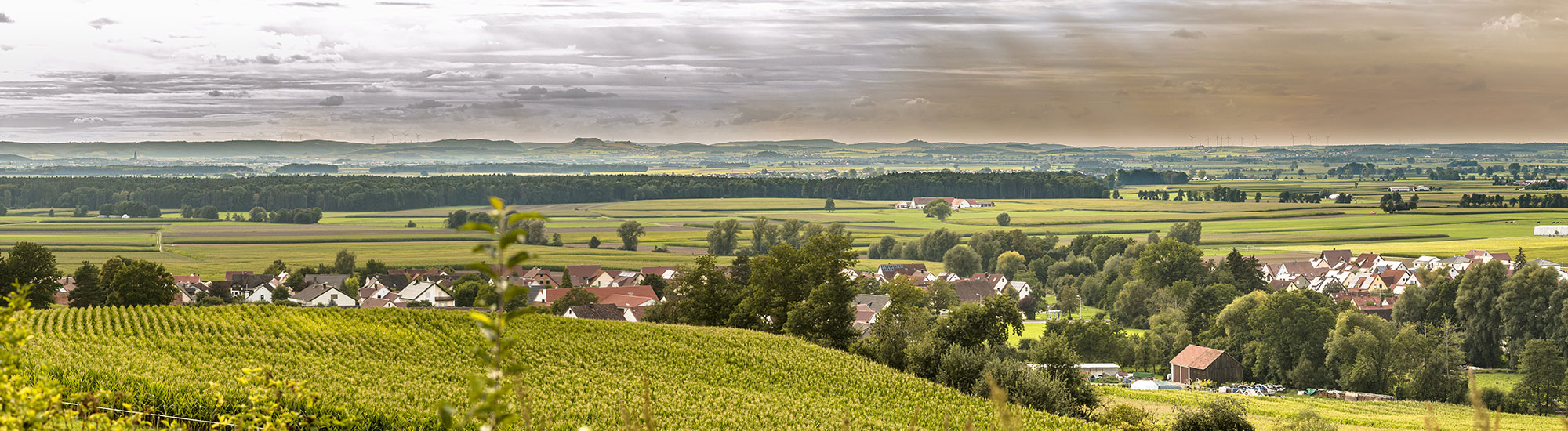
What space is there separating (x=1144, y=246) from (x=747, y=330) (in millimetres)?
59198

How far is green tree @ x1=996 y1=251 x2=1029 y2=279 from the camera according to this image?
365ft

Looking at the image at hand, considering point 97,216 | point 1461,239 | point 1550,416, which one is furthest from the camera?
point 97,216

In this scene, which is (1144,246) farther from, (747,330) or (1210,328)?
(747,330)

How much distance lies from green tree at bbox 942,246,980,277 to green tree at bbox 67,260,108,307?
72.3m

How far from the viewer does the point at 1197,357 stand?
6956cm

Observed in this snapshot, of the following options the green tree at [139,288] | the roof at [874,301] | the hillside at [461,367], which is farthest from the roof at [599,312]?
the green tree at [139,288]

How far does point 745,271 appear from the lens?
67.9 metres

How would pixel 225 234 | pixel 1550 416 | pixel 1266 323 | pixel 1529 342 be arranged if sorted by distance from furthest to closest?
pixel 225 234 → pixel 1266 323 → pixel 1529 342 → pixel 1550 416

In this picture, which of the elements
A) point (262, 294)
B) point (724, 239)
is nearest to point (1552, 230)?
point (724, 239)

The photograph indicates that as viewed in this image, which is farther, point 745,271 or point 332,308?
point 745,271

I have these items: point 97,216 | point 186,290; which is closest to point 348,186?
point 97,216

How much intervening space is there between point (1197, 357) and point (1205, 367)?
155 centimetres

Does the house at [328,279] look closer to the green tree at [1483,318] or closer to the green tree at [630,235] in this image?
the green tree at [630,235]

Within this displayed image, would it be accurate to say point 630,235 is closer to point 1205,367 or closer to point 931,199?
→ point 1205,367
